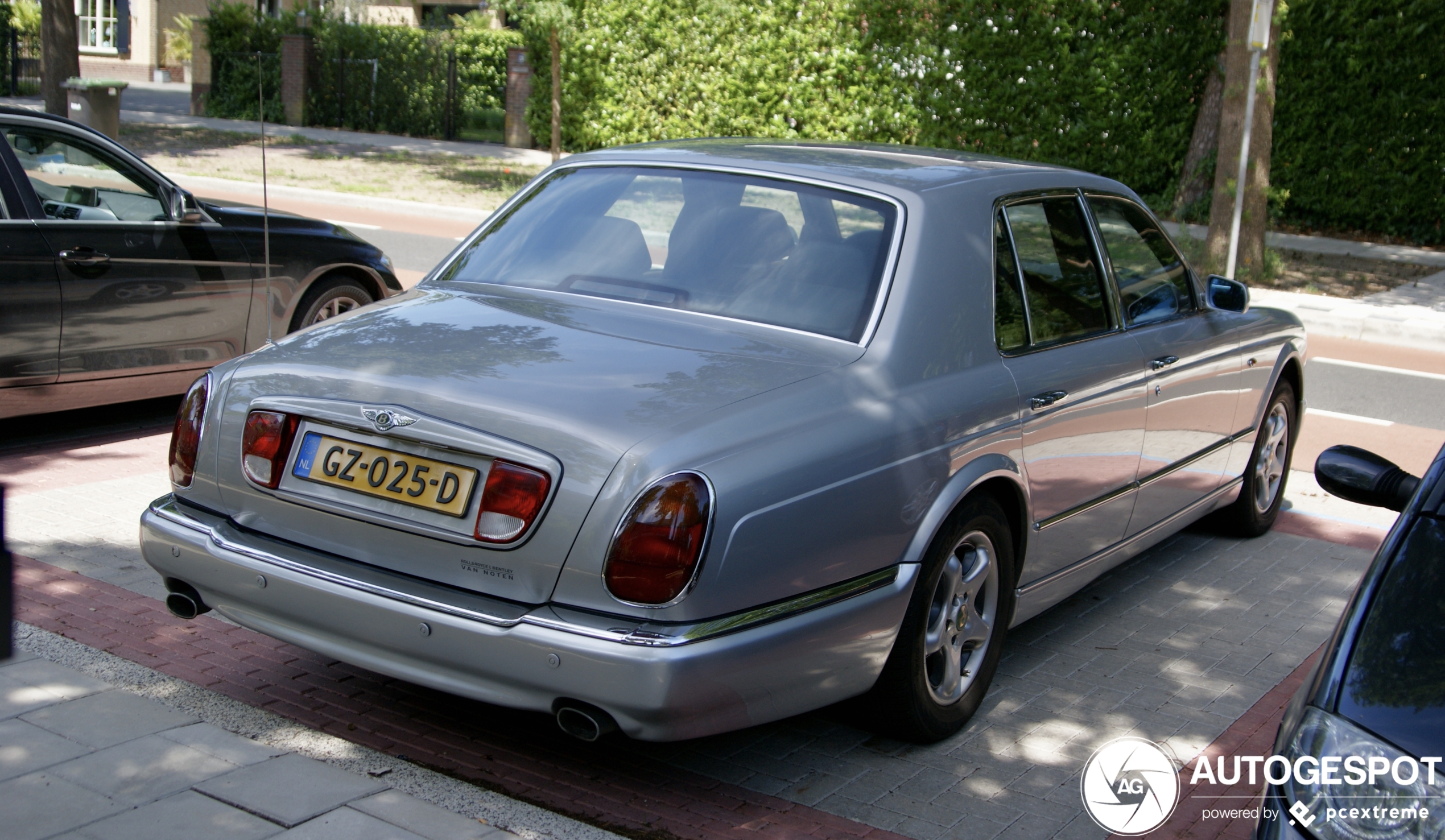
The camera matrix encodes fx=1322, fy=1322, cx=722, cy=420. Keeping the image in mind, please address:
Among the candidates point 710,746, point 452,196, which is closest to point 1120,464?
point 710,746

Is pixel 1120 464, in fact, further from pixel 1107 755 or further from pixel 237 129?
pixel 237 129

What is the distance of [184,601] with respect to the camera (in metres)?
3.68

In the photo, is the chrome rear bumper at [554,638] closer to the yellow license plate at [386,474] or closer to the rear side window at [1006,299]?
the yellow license plate at [386,474]

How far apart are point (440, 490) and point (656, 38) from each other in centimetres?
2012

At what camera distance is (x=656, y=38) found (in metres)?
22.2

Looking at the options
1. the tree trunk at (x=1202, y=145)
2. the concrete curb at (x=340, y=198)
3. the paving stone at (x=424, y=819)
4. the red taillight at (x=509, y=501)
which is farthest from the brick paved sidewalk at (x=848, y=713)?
the tree trunk at (x=1202, y=145)

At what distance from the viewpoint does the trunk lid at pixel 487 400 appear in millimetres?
3092

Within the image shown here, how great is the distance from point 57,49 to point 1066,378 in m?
16.1

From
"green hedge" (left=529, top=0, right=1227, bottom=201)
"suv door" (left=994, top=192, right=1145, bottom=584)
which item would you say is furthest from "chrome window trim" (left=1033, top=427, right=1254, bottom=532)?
"green hedge" (left=529, top=0, right=1227, bottom=201)

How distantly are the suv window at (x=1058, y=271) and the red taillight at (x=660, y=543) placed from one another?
5.71ft

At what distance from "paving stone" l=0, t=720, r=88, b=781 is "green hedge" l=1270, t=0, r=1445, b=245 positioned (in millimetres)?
18825

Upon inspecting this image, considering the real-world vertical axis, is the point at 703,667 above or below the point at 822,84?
below

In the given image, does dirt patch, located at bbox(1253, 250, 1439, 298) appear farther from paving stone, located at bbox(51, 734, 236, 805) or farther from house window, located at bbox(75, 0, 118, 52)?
house window, located at bbox(75, 0, 118, 52)

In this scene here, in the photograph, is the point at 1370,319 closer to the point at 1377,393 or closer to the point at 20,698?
the point at 1377,393
